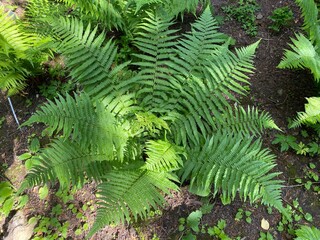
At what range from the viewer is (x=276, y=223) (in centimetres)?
274

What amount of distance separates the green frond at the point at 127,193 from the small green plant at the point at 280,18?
262 centimetres

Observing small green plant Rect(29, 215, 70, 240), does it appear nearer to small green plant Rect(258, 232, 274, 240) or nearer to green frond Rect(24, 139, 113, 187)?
green frond Rect(24, 139, 113, 187)

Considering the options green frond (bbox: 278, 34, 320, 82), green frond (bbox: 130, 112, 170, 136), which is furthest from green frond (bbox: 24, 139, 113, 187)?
green frond (bbox: 278, 34, 320, 82)

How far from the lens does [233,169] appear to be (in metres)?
2.30

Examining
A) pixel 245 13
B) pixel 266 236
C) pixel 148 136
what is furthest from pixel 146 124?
pixel 245 13

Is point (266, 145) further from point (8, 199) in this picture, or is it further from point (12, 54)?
point (12, 54)

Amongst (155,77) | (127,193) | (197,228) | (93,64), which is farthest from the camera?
(155,77)

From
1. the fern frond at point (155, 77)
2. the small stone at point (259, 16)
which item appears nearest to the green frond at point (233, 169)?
the fern frond at point (155, 77)

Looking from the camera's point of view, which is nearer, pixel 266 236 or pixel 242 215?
pixel 266 236

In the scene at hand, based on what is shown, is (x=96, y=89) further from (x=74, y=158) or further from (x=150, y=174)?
(x=150, y=174)

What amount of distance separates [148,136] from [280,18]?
242 cm

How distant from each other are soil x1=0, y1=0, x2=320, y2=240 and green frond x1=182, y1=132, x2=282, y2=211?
0.38 metres

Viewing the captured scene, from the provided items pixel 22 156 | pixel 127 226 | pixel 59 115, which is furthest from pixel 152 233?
pixel 22 156

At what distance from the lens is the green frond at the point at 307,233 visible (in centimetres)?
243
